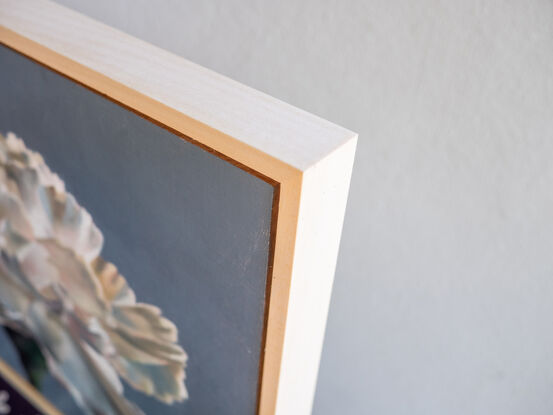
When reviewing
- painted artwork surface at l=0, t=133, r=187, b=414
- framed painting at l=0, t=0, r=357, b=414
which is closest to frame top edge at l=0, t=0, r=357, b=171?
framed painting at l=0, t=0, r=357, b=414

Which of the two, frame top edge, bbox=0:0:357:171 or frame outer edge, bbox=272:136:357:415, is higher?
frame top edge, bbox=0:0:357:171

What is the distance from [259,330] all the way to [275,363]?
3 cm

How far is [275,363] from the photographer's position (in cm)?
34

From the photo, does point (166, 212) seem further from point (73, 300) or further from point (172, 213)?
point (73, 300)

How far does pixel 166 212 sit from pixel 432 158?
204mm

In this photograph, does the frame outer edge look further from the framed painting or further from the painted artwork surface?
the painted artwork surface

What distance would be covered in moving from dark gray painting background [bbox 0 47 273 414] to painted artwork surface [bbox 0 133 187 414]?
2 centimetres

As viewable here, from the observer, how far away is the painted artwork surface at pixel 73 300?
1.43 ft

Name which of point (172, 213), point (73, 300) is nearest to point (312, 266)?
point (172, 213)

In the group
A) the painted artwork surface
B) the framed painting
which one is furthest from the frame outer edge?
the painted artwork surface

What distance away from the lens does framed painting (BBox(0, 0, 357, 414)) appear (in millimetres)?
268

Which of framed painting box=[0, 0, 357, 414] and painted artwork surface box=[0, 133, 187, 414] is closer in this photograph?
framed painting box=[0, 0, 357, 414]

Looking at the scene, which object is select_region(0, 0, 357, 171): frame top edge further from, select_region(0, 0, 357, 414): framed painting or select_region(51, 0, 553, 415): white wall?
select_region(51, 0, 553, 415): white wall

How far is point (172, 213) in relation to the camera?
328 millimetres
